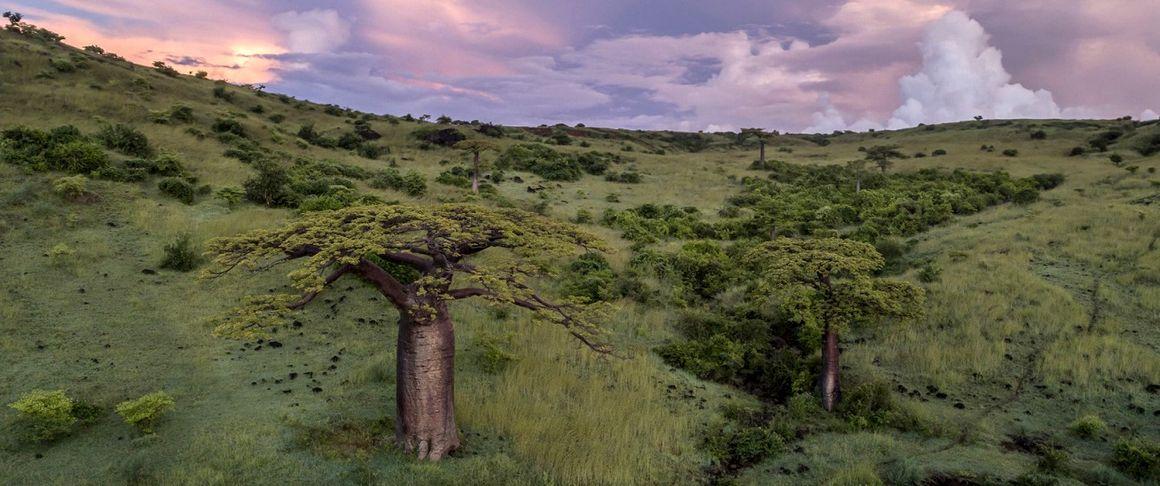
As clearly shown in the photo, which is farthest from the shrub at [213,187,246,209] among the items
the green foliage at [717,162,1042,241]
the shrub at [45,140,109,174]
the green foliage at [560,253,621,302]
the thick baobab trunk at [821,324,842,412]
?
the thick baobab trunk at [821,324,842,412]

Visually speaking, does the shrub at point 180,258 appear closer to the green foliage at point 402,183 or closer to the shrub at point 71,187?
the shrub at point 71,187

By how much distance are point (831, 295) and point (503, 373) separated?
778 centimetres

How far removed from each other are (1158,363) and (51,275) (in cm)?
2877

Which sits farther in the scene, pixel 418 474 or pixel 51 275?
pixel 51 275

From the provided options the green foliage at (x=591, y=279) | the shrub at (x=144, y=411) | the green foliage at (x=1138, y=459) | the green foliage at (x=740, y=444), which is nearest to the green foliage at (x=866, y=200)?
the green foliage at (x=591, y=279)

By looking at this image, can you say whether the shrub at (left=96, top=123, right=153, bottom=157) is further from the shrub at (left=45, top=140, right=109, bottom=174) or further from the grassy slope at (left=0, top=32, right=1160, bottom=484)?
the grassy slope at (left=0, top=32, right=1160, bottom=484)

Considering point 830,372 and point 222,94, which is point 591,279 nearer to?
point 830,372

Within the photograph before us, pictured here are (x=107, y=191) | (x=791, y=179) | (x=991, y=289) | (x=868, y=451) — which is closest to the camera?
(x=868, y=451)

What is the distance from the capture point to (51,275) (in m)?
15.7

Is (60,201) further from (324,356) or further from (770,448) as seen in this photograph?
(770,448)

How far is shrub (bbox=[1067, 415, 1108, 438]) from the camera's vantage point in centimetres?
1073

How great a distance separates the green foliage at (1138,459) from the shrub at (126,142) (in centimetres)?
3829

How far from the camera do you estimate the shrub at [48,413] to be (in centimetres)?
884

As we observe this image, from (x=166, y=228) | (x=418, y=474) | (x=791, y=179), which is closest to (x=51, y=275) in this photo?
(x=166, y=228)
